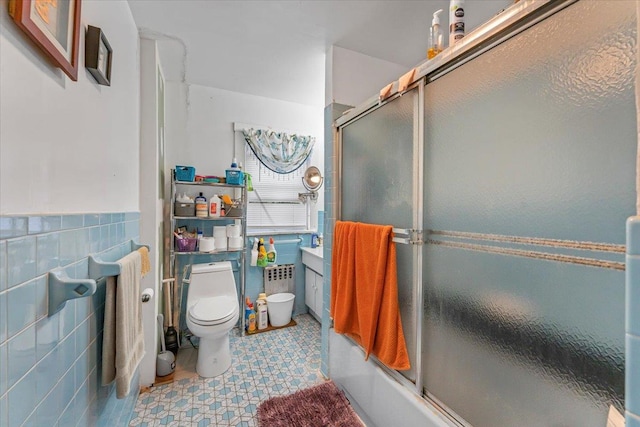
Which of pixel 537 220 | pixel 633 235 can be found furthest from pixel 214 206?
pixel 633 235

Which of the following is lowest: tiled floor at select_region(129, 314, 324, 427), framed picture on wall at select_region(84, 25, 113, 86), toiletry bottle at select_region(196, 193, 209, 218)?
tiled floor at select_region(129, 314, 324, 427)

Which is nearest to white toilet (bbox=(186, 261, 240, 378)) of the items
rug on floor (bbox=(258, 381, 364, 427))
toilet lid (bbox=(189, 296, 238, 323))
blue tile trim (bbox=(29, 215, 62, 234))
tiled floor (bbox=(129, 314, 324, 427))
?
toilet lid (bbox=(189, 296, 238, 323))

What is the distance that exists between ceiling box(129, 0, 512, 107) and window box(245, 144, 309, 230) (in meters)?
0.86

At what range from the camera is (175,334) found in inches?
84.2

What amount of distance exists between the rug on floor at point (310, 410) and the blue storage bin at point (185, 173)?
179 cm

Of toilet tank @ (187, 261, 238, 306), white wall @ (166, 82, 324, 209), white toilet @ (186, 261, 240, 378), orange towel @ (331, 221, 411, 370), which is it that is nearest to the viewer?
orange towel @ (331, 221, 411, 370)

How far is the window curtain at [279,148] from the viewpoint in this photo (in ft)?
8.77

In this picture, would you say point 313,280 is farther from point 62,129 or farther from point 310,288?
point 62,129

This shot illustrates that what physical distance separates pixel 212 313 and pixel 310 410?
0.94m

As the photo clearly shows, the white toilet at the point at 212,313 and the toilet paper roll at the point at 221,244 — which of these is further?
the toilet paper roll at the point at 221,244

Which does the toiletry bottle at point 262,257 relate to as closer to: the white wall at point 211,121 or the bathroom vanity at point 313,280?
the bathroom vanity at point 313,280

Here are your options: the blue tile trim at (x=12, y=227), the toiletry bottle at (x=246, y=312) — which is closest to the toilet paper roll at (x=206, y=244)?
the toiletry bottle at (x=246, y=312)

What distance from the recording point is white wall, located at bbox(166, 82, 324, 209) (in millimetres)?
2420

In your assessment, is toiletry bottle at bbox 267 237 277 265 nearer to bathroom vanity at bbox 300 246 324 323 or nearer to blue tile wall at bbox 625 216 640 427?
bathroom vanity at bbox 300 246 324 323
